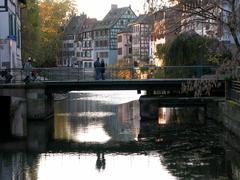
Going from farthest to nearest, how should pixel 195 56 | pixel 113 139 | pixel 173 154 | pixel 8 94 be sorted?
1. pixel 195 56
2. pixel 8 94
3. pixel 113 139
4. pixel 173 154

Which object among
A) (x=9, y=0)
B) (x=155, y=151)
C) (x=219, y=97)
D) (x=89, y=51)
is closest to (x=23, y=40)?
(x=9, y=0)

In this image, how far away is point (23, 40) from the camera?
65.4m

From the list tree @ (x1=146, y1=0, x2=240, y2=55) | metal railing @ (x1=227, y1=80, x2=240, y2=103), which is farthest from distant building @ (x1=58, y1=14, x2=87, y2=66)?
tree @ (x1=146, y1=0, x2=240, y2=55)

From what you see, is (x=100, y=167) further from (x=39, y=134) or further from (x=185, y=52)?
(x=185, y=52)

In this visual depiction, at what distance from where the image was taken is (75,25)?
460 feet

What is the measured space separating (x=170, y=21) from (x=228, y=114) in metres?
10.6

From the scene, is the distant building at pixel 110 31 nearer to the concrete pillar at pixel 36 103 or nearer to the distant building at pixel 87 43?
the distant building at pixel 87 43

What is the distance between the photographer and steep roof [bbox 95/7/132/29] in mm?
120338

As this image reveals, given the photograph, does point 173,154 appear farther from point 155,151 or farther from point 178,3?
point 178,3

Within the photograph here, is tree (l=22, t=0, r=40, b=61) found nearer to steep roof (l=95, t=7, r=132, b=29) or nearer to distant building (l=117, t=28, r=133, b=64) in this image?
distant building (l=117, t=28, r=133, b=64)

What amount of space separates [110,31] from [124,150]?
318 feet

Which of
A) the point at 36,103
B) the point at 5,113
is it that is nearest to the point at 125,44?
the point at 5,113

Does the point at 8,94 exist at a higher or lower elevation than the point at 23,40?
lower

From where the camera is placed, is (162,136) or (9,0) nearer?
(162,136)
